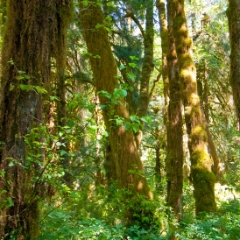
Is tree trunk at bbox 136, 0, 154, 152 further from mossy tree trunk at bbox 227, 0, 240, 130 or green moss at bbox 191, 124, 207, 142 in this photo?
mossy tree trunk at bbox 227, 0, 240, 130

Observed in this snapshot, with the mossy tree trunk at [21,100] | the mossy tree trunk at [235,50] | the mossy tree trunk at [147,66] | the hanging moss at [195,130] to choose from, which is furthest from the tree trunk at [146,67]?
the mossy tree trunk at [21,100]

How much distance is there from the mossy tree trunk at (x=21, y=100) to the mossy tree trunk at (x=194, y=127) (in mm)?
3825

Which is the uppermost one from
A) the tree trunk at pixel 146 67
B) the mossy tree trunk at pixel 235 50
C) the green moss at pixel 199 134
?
the tree trunk at pixel 146 67

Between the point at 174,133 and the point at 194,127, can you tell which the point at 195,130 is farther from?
the point at 174,133

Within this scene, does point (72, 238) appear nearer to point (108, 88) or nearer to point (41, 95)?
point (41, 95)

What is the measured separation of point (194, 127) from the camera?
7.09 metres

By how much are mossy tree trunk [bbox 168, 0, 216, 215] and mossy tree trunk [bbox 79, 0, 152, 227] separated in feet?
3.61

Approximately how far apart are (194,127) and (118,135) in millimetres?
1665

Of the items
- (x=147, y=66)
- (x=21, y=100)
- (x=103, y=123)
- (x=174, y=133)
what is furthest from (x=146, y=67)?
(x=21, y=100)

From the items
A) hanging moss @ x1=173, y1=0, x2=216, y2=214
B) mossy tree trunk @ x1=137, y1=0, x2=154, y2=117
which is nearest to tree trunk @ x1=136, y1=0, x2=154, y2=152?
mossy tree trunk @ x1=137, y1=0, x2=154, y2=117

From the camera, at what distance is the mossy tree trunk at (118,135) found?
6664mm

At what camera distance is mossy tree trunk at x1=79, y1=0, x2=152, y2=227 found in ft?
21.9

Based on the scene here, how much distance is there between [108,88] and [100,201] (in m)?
2.70

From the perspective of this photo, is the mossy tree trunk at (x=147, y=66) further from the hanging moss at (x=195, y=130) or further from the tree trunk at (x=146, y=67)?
the hanging moss at (x=195, y=130)
